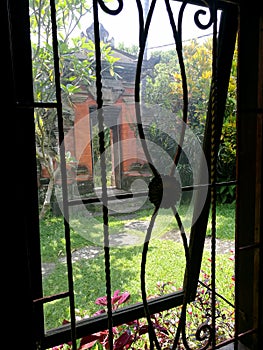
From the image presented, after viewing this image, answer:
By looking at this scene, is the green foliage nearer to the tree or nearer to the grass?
the tree

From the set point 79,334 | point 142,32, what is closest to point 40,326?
point 79,334

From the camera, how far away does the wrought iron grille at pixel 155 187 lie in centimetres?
58

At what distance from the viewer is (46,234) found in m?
0.82

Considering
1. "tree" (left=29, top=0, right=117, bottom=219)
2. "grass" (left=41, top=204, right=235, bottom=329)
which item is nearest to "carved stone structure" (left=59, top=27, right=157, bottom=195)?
"tree" (left=29, top=0, right=117, bottom=219)

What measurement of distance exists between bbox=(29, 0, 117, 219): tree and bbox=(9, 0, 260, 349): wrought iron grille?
2.1 inches

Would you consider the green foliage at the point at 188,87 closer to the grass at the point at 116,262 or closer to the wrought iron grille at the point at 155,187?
the wrought iron grille at the point at 155,187

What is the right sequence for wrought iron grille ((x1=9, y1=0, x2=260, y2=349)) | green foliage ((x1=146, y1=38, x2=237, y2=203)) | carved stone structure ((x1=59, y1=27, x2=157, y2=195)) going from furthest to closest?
green foliage ((x1=146, y1=38, x2=237, y2=203))
carved stone structure ((x1=59, y1=27, x2=157, y2=195))
wrought iron grille ((x1=9, y1=0, x2=260, y2=349))

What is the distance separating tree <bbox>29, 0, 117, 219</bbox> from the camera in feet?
2.43

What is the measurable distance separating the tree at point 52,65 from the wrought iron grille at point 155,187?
0.17 ft

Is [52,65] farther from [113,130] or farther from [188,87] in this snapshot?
[188,87]

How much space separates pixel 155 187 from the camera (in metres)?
0.65

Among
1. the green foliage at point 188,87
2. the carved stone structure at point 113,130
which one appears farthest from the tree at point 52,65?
the green foliage at point 188,87

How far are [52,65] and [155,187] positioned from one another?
43 centimetres

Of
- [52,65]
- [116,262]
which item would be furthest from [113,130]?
[116,262]
